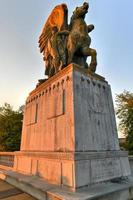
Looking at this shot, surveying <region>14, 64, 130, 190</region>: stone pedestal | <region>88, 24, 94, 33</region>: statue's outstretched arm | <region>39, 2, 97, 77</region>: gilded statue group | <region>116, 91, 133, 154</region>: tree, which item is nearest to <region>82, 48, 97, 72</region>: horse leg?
<region>39, 2, 97, 77</region>: gilded statue group

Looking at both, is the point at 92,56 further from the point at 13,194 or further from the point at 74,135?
the point at 13,194

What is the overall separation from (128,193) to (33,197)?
2030mm

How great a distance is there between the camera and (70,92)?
3990mm

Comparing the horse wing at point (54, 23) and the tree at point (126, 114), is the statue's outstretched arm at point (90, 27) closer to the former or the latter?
the horse wing at point (54, 23)

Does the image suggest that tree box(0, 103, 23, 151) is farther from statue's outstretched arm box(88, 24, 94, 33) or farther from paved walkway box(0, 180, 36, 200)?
statue's outstretched arm box(88, 24, 94, 33)

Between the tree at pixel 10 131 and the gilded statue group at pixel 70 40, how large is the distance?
14.3 metres

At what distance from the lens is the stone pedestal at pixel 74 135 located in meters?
3.29

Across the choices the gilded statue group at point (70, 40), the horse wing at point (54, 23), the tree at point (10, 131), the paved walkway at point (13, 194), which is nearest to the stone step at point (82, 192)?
the paved walkway at point (13, 194)

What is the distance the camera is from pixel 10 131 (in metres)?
18.6

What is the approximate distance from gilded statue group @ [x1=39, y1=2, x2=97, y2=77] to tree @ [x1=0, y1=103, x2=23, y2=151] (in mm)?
14336

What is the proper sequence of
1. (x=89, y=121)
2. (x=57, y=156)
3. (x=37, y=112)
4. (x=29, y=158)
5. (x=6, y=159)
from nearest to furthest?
(x=57, y=156) < (x=89, y=121) < (x=29, y=158) < (x=37, y=112) < (x=6, y=159)

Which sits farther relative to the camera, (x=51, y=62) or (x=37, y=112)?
(x=51, y=62)

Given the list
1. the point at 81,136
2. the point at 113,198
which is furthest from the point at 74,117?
the point at 113,198

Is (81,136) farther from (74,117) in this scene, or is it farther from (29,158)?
(29,158)
